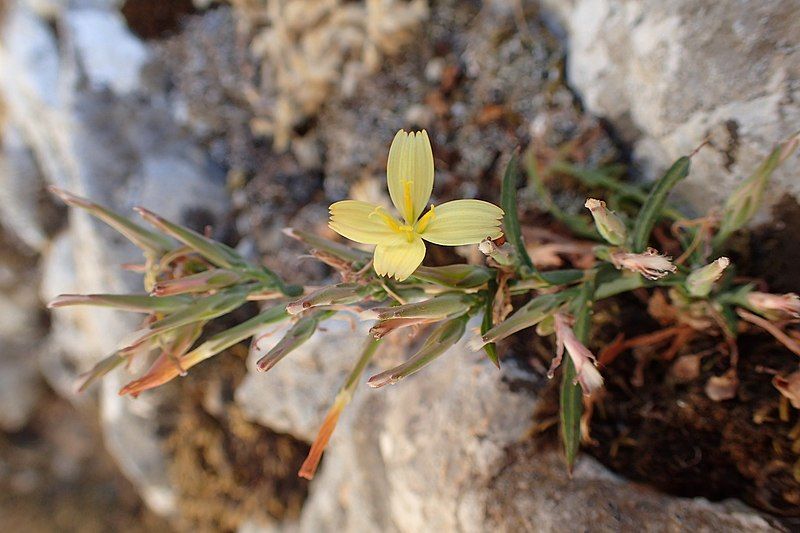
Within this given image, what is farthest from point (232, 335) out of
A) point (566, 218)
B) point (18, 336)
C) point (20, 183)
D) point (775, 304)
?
point (18, 336)

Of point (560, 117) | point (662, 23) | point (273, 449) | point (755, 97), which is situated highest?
point (662, 23)

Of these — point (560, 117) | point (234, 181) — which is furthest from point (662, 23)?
point (234, 181)

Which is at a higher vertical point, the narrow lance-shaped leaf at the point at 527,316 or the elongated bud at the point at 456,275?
the elongated bud at the point at 456,275

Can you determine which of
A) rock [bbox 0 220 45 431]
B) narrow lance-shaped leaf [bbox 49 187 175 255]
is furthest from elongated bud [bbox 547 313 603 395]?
rock [bbox 0 220 45 431]

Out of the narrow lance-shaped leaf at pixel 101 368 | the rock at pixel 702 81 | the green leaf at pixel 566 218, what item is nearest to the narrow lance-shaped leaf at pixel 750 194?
the rock at pixel 702 81

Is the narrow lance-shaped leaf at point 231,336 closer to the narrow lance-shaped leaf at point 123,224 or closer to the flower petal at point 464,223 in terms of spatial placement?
the narrow lance-shaped leaf at point 123,224

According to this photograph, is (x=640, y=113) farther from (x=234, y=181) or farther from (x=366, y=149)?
(x=234, y=181)
